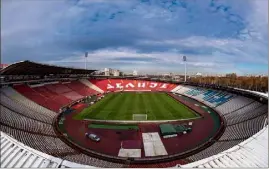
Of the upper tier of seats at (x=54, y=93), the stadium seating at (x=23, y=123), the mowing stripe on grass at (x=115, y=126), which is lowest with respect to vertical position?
the mowing stripe on grass at (x=115, y=126)

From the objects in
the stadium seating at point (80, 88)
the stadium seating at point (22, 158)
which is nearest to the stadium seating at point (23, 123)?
the stadium seating at point (22, 158)

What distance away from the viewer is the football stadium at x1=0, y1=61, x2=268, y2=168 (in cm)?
612

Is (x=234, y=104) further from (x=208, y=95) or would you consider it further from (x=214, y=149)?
(x=214, y=149)

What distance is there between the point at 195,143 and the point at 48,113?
1300 cm

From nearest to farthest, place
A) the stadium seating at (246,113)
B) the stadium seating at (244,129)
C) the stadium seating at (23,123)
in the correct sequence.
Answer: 1. the stadium seating at (244,129)
2. the stadium seating at (23,123)
3. the stadium seating at (246,113)

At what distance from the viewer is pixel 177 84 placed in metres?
44.4

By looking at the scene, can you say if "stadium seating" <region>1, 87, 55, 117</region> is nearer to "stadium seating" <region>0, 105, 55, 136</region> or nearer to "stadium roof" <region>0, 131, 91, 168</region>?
"stadium seating" <region>0, 105, 55, 136</region>

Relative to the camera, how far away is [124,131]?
56.6 feet

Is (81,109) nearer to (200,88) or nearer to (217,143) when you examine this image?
(217,143)

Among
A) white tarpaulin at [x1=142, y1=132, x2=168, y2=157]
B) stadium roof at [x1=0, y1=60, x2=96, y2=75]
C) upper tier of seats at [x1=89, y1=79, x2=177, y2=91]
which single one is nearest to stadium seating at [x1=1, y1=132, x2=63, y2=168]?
white tarpaulin at [x1=142, y1=132, x2=168, y2=157]

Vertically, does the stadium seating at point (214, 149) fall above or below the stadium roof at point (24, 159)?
below

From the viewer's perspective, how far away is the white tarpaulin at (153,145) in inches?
526

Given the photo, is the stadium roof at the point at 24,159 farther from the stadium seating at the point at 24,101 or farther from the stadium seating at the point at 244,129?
the stadium seating at the point at 24,101

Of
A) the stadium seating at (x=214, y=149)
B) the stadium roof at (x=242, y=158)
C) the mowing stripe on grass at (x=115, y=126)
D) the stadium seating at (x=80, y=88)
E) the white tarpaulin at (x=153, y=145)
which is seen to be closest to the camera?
the stadium roof at (x=242, y=158)
